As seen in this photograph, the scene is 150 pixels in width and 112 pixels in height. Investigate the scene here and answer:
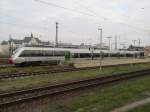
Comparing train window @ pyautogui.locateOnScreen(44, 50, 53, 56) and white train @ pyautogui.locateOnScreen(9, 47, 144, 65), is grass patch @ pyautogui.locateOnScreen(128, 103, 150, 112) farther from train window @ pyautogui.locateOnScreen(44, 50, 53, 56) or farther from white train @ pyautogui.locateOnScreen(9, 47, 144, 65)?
train window @ pyautogui.locateOnScreen(44, 50, 53, 56)

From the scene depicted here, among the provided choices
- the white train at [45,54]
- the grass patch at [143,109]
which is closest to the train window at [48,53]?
the white train at [45,54]

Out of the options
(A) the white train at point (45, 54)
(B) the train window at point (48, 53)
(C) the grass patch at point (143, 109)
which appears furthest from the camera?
(B) the train window at point (48, 53)

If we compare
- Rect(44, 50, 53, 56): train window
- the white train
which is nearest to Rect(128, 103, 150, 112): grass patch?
the white train

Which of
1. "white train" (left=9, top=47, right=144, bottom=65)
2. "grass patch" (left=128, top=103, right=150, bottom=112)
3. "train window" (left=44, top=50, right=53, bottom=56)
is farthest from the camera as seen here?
"train window" (left=44, top=50, right=53, bottom=56)

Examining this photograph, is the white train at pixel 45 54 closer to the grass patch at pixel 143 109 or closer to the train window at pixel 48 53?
the train window at pixel 48 53

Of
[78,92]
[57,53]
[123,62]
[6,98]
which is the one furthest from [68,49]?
[6,98]

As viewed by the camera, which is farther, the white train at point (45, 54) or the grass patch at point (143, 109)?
the white train at point (45, 54)

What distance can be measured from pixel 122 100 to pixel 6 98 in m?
5.81

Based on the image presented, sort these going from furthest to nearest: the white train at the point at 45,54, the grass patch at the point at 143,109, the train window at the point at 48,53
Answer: the train window at the point at 48,53, the white train at the point at 45,54, the grass patch at the point at 143,109

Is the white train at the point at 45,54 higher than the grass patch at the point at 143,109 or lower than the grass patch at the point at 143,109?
higher

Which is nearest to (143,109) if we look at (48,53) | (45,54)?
(45,54)

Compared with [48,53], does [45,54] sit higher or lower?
lower

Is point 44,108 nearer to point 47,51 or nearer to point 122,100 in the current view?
point 122,100

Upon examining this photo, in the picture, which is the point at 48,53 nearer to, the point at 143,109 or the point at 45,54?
the point at 45,54
